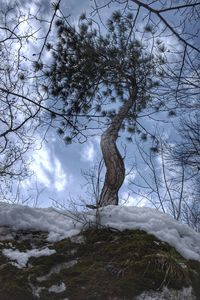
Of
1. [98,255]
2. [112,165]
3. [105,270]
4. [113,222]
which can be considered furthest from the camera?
[112,165]

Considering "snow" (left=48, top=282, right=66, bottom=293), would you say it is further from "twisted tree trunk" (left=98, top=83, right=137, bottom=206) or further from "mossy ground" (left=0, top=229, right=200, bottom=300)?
"twisted tree trunk" (left=98, top=83, right=137, bottom=206)

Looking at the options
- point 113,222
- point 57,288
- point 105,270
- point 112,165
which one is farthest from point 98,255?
point 112,165

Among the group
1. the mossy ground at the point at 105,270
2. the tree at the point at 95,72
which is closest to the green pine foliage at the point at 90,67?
the tree at the point at 95,72

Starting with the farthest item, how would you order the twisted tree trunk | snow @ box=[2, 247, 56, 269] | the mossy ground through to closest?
the twisted tree trunk < snow @ box=[2, 247, 56, 269] < the mossy ground

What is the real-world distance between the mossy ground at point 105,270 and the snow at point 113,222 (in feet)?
0.54

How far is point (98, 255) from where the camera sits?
3402mm

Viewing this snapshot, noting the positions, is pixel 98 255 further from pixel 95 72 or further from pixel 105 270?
pixel 95 72

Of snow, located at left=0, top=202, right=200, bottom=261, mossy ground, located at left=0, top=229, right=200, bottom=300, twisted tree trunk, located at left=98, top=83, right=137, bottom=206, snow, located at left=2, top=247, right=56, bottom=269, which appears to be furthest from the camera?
twisted tree trunk, located at left=98, top=83, right=137, bottom=206

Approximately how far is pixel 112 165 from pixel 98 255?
347 cm

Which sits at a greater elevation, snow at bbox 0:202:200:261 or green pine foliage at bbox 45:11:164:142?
green pine foliage at bbox 45:11:164:142

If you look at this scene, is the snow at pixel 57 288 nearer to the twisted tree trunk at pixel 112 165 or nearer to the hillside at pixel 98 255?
the hillside at pixel 98 255

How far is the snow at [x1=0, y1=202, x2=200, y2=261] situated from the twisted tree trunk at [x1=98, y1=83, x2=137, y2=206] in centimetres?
181

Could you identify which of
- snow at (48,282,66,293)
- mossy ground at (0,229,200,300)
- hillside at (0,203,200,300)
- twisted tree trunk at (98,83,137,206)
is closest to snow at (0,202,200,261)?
hillside at (0,203,200,300)

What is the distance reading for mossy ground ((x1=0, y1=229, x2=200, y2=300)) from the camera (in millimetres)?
2914
